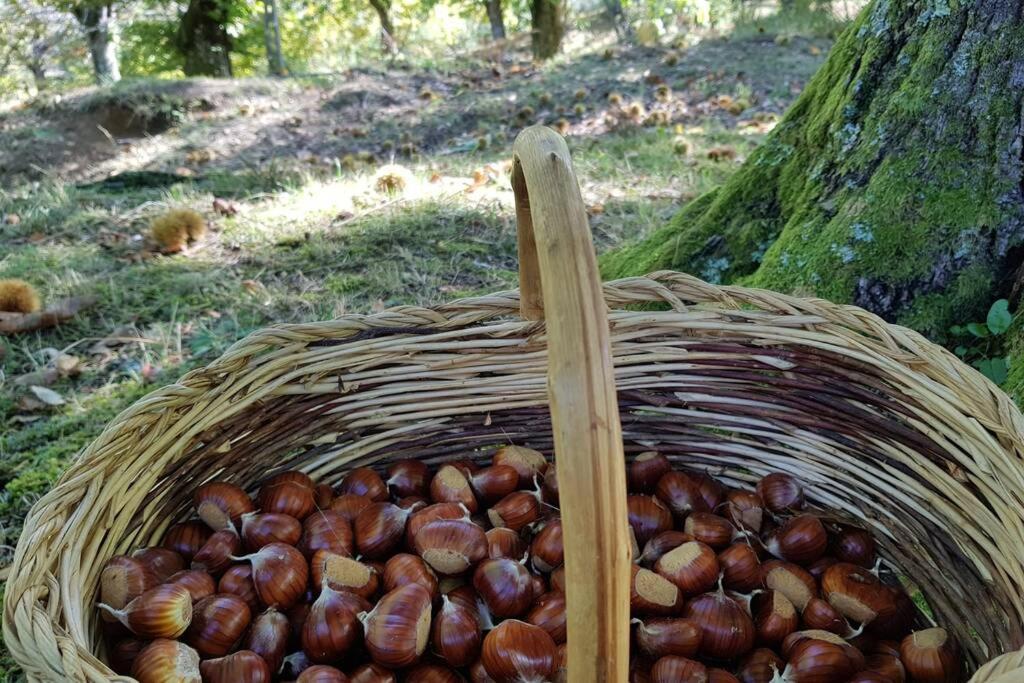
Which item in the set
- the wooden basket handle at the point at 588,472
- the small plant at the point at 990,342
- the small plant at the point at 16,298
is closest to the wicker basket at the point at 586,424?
the wooden basket handle at the point at 588,472

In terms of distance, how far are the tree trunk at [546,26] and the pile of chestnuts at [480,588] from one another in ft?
26.8

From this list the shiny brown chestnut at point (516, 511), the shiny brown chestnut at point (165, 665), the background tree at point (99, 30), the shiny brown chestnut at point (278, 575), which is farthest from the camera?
the background tree at point (99, 30)

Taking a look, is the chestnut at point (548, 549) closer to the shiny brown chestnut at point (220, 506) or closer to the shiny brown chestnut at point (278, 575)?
the shiny brown chestnut at point (278, 575)

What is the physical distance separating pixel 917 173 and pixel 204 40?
34.3 feet

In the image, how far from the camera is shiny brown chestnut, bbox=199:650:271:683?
1170mm

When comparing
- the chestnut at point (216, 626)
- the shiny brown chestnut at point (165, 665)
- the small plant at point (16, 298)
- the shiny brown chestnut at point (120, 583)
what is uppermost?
the small plant at point (16, 298)

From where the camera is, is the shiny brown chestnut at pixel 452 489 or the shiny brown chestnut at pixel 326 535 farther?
the shiny brown chestnut at pixel 452 489

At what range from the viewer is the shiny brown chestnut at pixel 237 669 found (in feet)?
3.84

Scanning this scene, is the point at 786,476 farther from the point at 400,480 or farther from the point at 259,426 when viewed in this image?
the point at 259,426

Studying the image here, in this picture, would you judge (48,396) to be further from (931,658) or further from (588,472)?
(931,658)

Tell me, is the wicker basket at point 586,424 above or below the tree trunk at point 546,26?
below

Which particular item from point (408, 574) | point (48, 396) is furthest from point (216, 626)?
point (48, 396)

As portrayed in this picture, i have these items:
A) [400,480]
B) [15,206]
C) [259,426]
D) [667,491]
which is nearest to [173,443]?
[259,426]

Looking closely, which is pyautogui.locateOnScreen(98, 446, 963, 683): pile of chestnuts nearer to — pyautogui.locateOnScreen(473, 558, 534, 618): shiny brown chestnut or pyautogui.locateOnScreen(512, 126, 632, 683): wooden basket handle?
pyautogui.locateOnScreen(473, 558, 534, 618): shiny brown chestnut
